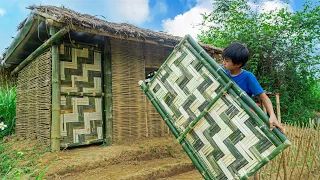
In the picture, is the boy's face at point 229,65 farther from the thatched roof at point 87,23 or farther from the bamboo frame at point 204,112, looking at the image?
the thatched roof at point 87,23

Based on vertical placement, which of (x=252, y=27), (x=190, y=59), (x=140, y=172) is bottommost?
(x=140, y=172)

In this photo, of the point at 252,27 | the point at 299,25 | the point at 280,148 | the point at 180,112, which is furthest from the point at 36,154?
the point at 299,25

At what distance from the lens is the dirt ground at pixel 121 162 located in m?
3.70

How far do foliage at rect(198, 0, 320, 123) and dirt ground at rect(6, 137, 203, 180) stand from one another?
20.3 ft

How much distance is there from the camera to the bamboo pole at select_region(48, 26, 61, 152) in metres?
4.30

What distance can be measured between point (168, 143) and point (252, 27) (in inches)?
272

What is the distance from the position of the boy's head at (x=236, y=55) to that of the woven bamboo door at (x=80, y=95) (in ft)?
11.4

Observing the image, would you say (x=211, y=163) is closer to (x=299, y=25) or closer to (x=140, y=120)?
(x=140, y=120)

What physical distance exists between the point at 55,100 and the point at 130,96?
143 cm

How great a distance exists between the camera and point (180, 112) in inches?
75.1

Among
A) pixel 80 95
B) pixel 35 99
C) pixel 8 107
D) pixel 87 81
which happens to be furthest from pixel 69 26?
pixel 8 107

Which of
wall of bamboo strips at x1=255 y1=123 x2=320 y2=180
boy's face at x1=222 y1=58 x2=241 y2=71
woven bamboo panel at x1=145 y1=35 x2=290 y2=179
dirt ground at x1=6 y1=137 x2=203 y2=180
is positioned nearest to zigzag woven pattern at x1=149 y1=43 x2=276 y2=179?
woven bamboo panel at x1=145 y1=35 x2=290 y2=179

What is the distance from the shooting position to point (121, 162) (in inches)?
167

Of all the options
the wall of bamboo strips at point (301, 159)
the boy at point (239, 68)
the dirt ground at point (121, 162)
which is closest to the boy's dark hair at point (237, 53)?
the boy at point (239, 68)
